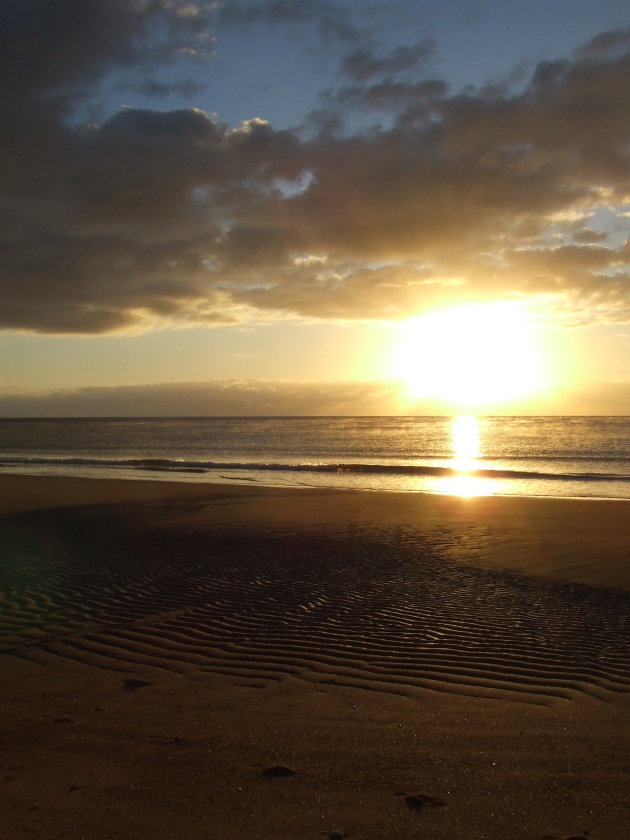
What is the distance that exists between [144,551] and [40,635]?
213 inches

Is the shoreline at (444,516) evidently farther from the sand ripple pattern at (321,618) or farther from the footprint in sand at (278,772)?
the footprint in sand at (278,772)

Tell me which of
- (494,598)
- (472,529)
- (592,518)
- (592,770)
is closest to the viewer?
(592,770)

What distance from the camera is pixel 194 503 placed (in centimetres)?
2077

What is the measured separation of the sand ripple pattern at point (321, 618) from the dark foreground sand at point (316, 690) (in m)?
0.04

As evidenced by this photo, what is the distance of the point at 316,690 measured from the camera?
6.08 metres

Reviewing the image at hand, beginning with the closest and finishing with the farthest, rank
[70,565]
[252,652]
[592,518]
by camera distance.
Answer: [252,652] < [70,565] < [592,518]

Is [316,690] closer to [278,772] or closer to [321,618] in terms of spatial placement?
[278,772]

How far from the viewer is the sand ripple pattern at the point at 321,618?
6.63m

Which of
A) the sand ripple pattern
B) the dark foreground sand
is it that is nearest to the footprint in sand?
the dark foreground sand

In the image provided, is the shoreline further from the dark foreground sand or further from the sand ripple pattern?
the sand ripple pattern

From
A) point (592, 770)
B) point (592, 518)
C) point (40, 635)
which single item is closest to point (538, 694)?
point (592, 770)

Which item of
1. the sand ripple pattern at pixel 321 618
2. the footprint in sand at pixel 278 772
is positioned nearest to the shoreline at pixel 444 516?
the sand ripple pattern at pixel 321 618

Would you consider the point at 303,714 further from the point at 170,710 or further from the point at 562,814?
the point at 562,814

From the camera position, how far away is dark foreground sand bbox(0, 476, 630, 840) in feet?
13.3
